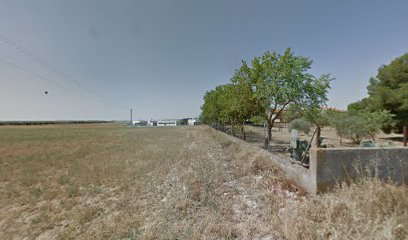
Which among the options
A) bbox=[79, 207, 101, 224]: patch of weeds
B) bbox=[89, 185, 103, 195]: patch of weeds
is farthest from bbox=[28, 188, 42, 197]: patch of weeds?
bbox=[79, 207, 101, 224]: patch of weeds

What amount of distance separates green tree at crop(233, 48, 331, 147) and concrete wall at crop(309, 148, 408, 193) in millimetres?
5726

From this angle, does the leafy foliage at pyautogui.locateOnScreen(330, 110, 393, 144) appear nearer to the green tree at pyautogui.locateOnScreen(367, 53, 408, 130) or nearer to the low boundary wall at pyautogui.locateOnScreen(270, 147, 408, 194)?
the green tree at pyautogui.locateOnScreen(367, 53, 408, 130)

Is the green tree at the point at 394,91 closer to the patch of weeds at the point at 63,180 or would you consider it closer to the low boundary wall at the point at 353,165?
the low boundary wall at the point at 353,165

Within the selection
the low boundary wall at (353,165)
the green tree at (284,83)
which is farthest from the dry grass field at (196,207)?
the green tree at (284,83)

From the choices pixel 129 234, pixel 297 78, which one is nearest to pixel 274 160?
pixel 129 234

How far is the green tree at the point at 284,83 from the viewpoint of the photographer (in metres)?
10.2

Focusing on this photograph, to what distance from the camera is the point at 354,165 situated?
13.6 feet

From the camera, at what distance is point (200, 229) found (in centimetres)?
326

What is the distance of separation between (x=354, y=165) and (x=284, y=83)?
691 cm

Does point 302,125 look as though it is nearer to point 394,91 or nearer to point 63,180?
point 394,91

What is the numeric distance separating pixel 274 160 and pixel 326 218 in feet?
12.1

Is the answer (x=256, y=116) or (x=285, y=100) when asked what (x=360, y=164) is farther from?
(x=256, y=116)

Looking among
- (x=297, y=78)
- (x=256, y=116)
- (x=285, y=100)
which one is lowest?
(x=256, y=116)

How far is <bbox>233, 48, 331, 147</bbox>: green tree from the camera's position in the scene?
10156mm
